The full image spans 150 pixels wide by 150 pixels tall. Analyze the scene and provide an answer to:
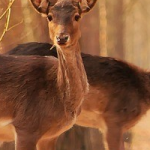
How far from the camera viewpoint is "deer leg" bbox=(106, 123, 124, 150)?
5.83 metres

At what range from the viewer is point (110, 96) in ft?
19.5

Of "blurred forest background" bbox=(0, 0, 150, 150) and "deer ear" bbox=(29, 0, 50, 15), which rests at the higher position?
"deer ear" bbox=(29, 0, 50, 15)

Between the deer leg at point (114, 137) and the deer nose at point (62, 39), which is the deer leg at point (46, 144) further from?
the deer nose at point (62, 39)

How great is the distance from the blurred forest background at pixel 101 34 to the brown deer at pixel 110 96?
41 centimetres

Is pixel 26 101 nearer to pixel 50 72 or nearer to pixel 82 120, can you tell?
pixel 50 72

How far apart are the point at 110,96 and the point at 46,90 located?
1551 mm

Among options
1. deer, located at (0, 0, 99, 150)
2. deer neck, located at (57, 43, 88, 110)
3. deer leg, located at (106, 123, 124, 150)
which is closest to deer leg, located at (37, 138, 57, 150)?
Result: deer, located at (0, 0, 99, 150)

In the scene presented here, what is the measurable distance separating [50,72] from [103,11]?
391 centimetres

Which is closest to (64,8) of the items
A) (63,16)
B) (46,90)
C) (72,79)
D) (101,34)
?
(63,16)

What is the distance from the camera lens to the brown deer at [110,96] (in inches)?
230

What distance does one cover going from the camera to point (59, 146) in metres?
6.92

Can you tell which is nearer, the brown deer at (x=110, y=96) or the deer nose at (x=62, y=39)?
the deer nose at (x=62, y=39)

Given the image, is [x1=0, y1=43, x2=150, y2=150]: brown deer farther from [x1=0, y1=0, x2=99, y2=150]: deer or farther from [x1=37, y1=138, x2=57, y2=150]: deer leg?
[x1=0, y1=0, x2=99, y2=150]: deer

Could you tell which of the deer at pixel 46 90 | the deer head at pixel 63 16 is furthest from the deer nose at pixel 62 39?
the deer at pixel 46 90
